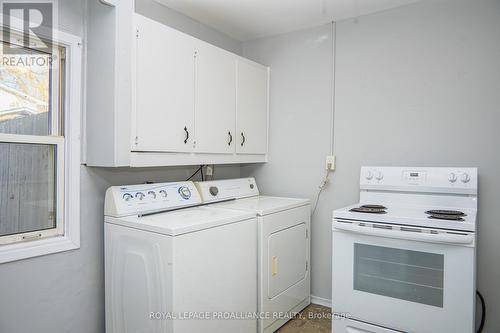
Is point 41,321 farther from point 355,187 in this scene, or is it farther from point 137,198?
point 355,187

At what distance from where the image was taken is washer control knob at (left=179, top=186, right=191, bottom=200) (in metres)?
2.20

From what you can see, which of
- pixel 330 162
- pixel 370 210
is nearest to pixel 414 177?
pixel 370 210

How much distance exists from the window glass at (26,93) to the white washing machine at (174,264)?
21.3 inches

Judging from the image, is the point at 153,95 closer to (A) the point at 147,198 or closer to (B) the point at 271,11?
(A) the point at 147,198

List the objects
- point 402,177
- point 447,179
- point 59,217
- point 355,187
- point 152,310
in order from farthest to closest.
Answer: point 355,187, point 402,177, point 447,179, point 59,217, point 152,310

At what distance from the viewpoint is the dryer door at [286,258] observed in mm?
2236

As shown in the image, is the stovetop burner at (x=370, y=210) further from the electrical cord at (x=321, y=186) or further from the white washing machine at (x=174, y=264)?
the white washing machine at (x=174, y=264)

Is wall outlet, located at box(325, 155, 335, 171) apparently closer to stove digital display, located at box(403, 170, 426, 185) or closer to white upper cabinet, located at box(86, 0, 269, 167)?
stove digital display, located at box(403, 170, 426, 185)

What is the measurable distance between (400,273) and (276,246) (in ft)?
2.59

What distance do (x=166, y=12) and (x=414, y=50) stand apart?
5.94 ft

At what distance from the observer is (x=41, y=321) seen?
174 cm

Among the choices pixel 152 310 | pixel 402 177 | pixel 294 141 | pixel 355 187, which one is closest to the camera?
pixel 152 310

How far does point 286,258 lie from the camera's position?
2385mm

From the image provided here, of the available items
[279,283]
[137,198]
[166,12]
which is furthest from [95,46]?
[279,283]
